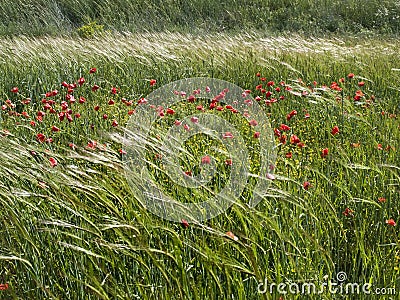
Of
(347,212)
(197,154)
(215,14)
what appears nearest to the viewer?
(347,212)

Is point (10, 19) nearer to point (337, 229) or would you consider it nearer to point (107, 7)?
point (107, 7)

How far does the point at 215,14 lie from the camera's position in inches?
487

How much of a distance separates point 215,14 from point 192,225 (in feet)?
36.1

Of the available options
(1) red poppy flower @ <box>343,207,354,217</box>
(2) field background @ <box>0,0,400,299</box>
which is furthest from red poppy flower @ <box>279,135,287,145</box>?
(1) red poppy flower @ <box>343,207,354,217</box>

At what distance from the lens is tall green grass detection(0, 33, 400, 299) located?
5.62 ft

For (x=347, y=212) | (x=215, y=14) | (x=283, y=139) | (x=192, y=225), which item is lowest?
(x=215, y=14)

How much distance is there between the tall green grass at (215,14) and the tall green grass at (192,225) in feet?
22.2

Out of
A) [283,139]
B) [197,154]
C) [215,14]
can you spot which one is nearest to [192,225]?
[197,154]

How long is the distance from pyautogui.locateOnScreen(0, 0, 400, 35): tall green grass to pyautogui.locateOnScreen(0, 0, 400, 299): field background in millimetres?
81

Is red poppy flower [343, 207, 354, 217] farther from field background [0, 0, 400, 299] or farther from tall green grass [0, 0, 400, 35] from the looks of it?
tall green grass [0, 0, 400, 35]

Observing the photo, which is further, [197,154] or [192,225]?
[197,154]

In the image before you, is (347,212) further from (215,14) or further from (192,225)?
(215,14)

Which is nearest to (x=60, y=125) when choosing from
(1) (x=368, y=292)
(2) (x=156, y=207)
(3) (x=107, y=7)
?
(2) (x=156, y=207)

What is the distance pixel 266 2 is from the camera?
12734mm
